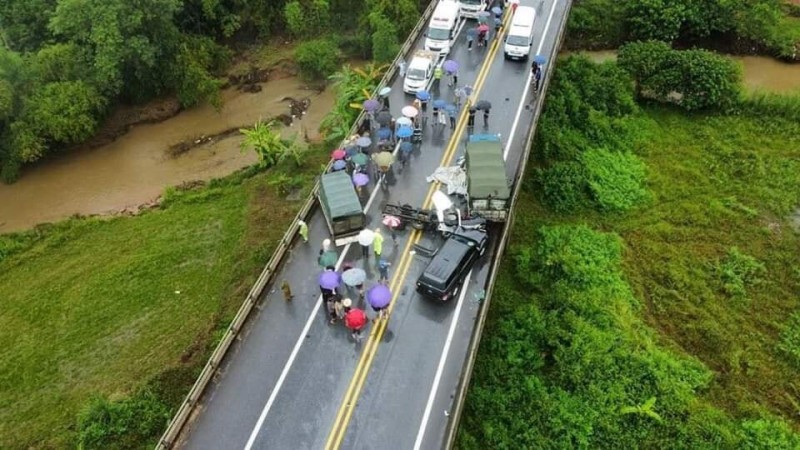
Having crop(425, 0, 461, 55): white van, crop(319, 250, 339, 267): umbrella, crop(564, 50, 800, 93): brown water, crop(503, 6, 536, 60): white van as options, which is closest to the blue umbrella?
crop(319, 250, 339, 267): umbrella

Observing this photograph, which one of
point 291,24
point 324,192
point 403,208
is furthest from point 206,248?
point 291,24

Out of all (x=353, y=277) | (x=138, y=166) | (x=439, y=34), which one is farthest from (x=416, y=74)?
(x=138, y=166)

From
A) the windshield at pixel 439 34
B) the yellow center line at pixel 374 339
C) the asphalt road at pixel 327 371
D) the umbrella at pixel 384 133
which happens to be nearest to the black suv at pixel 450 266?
the asphalt road at pixel 327 371

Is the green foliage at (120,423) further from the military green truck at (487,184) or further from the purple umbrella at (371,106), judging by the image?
the purple umbrella at (371,106)

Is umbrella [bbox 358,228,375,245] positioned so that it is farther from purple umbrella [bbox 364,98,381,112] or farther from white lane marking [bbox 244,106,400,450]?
purple umbrella [bbox 364,98,381,112]

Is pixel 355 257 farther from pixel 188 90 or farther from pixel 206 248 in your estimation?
pixel 188 90
